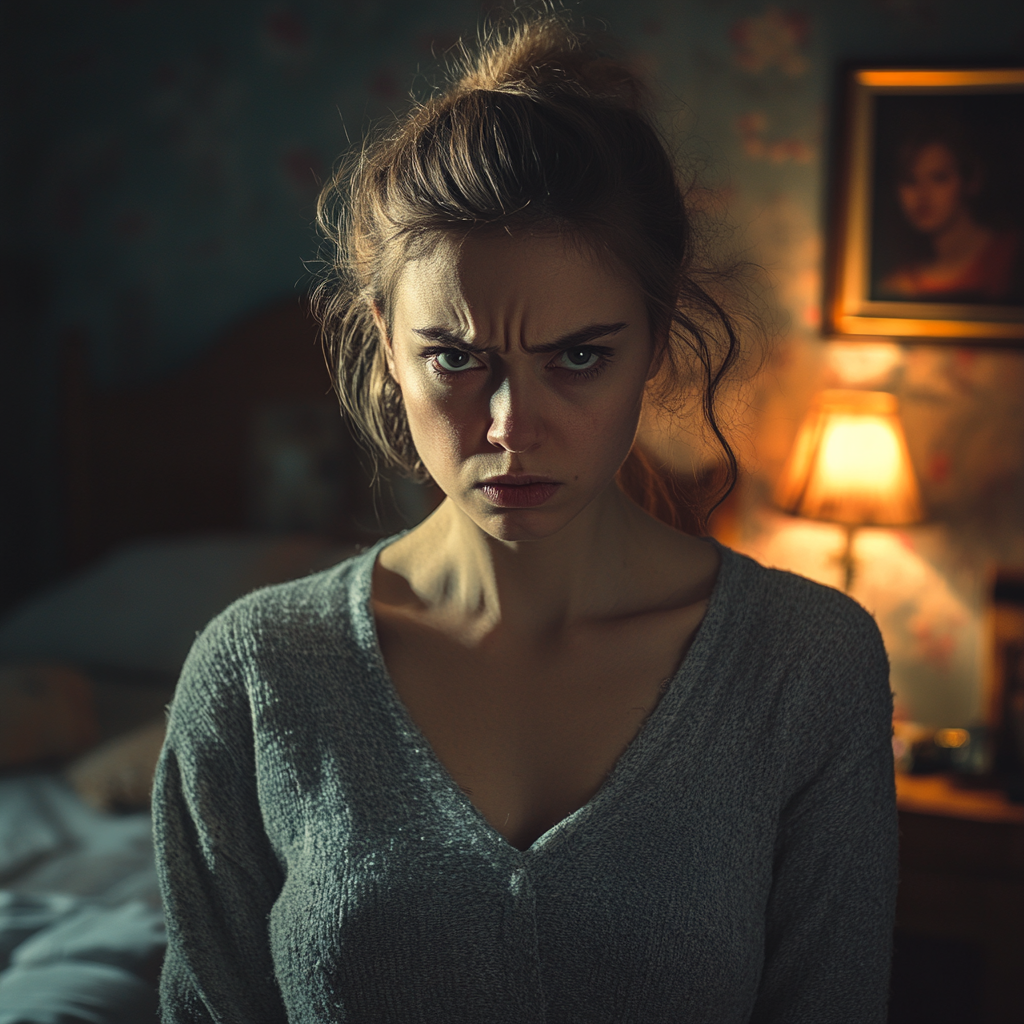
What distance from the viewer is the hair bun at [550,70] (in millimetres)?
753

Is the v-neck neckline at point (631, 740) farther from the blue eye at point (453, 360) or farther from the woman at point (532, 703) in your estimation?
the blue eye at point (453, 360)

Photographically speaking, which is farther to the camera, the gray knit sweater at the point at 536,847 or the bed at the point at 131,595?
the bed at the point at 131,595

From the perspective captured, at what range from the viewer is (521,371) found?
0.72 m

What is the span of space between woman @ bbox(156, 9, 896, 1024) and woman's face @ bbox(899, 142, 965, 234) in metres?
1.52

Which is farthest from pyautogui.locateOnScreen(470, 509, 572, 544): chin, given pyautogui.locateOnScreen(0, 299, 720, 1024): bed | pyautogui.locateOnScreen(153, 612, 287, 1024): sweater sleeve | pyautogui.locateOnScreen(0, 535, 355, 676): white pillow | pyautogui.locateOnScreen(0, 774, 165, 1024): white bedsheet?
pyautogui.locateOnScreen(0, 535, 355, 676): white pillow

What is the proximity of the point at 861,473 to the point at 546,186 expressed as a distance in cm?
150

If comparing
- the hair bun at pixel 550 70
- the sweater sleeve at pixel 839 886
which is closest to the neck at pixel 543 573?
the sweater sleeve at pixel 839 886

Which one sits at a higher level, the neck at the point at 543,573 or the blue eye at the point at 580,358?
the blue eye at the point at 580,358

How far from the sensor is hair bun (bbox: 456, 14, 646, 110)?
29.6 inches

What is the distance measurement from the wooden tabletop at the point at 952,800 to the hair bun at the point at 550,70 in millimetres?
1365

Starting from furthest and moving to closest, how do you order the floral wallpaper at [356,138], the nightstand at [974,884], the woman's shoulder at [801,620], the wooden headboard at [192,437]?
the wooden headboard at [192,437]
the floral wallpaper at [356,138]
the nightstand at [974,884]
the woman's shoulder at [801,620]

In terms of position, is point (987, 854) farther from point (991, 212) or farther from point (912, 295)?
point (991, 212)

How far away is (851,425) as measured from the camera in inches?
80.7

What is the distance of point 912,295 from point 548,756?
173 cm
